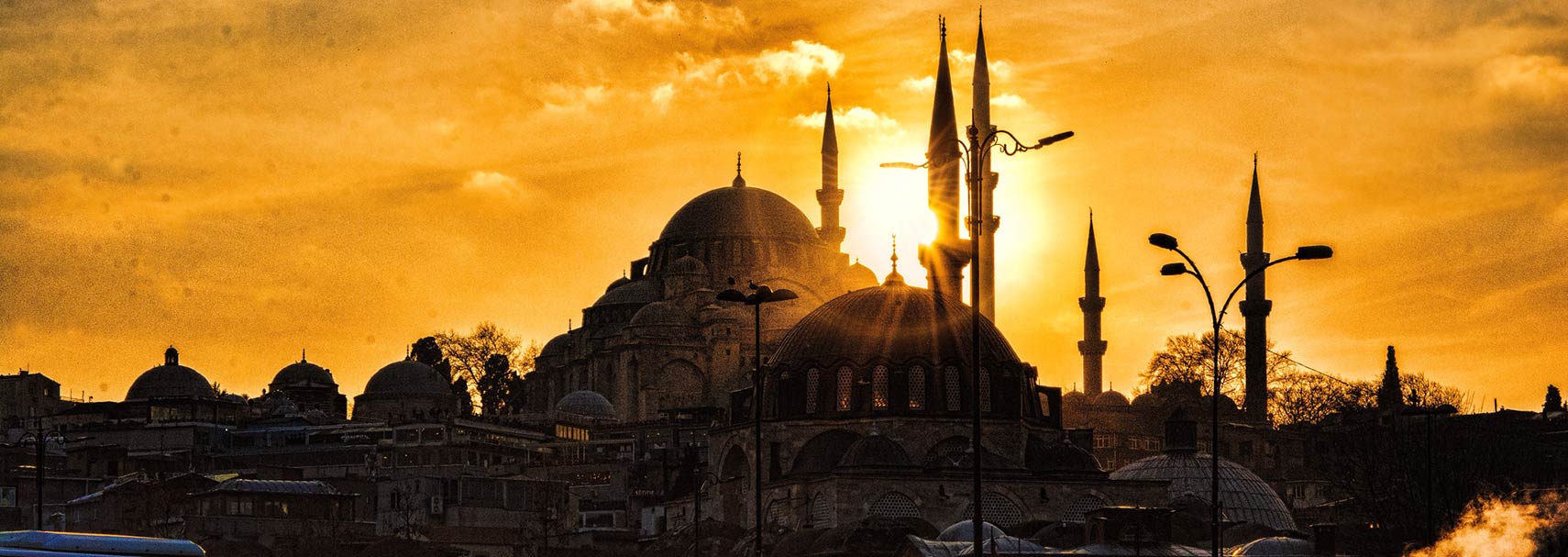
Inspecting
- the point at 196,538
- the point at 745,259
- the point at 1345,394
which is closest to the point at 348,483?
the point at 196,538

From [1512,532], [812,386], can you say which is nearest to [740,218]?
[812,386]

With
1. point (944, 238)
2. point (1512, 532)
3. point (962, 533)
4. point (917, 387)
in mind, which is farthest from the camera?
point (944, 238)

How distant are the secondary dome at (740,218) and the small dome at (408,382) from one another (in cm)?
1306

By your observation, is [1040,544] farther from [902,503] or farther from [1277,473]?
[1277,473]

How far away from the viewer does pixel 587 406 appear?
109m

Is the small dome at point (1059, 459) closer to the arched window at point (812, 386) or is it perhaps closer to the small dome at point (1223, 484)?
the small dome at point (1223, 484)

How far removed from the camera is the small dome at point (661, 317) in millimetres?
110375

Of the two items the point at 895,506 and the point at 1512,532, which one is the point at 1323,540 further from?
the point at 1512,532

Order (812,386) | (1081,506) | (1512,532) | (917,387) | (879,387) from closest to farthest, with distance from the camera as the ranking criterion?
1. (1512,532)
2. (1081,506)
3. (917,387)
4. (879,387)
5. (812,386)

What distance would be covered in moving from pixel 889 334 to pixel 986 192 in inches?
814

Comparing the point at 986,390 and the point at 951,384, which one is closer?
the point at 951,384

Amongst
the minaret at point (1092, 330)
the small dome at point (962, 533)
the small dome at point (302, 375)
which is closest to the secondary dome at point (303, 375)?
the small dome at point (302, 375)

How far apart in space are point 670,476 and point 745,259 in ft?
104

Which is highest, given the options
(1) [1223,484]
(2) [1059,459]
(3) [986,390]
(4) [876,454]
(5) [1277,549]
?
(3) [986,390]
